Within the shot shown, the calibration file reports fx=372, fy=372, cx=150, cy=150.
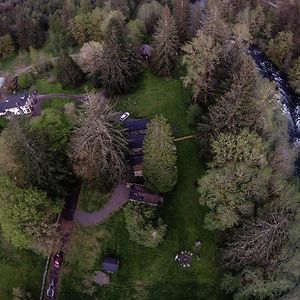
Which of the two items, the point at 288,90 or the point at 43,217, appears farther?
the point at 288,90

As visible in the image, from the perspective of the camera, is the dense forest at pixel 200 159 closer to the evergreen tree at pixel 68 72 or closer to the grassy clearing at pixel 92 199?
the evergreen tree at pixel 68 72

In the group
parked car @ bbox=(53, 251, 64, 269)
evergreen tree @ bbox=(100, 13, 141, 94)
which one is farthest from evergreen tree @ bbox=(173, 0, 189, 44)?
parked car @ bbox=(53, 251, 64, 269)

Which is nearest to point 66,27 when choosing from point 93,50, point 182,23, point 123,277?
point 93,50

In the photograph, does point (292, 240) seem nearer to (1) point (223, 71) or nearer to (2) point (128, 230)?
(2) point (128, 230)

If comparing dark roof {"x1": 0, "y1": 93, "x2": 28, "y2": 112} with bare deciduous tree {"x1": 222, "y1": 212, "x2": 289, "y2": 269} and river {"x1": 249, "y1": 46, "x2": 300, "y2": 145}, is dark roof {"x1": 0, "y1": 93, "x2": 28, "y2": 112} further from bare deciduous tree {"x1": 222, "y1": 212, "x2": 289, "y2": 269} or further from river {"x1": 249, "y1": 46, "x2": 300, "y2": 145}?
river {"x1": 249, "y1": 46, "x2": 300, "y2": 145}

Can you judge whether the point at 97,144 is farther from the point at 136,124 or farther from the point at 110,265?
the point at 110,265

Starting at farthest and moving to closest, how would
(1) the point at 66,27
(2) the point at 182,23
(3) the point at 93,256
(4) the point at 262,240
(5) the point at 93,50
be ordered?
(1) the point at 66,27 → (2) the point at 182,23 → (5) the point at 93,50 → (3) the point at 93,256 → (4) the point at 262,240
